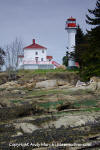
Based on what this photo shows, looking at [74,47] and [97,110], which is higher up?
[74,47]

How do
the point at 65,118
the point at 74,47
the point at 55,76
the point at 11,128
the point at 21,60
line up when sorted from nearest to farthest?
the point at 11,128
the point at 65,118
the point at 55,76
the point at 74,47
the point at 21,60

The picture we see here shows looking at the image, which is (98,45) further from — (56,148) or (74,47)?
(56,148)

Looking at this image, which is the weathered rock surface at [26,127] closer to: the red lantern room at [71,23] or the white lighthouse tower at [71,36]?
the white lighthouse tower at [71,36]

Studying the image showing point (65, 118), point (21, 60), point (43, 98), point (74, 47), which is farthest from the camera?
point (21, 60)

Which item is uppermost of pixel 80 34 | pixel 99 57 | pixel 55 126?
pixel 80 34

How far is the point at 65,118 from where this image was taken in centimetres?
977

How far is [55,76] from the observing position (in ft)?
127

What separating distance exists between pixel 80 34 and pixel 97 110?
120 feet

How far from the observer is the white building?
50.0 metres

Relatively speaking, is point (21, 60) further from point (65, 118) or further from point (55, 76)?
point (65, 118)

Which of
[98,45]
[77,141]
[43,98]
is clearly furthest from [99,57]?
[77,141]

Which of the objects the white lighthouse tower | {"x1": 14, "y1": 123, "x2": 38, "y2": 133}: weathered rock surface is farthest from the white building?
{"x1": 14, "y1": 123, "x2": 38, "y2": 133}: weathered rock surface

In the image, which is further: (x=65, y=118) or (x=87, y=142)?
(x=65, y=118)

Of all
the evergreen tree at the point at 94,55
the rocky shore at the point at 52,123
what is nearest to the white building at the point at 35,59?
the evergreen tree at the point at 94,55
